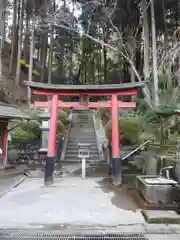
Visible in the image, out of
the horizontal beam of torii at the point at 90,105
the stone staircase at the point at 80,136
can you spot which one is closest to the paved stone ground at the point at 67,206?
the horizontal beam of torii at the point at 90,105

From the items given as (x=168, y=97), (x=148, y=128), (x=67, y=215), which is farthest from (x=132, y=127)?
(x=67, y=215)

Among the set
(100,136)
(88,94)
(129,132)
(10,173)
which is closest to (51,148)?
(88,94)

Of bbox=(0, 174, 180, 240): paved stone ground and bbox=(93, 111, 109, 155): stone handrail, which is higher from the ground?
bbox=(93, 111, 109, 155): stone handrail

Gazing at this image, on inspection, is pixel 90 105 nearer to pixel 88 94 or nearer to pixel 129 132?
pixel 88 94

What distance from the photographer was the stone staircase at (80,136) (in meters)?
12.9

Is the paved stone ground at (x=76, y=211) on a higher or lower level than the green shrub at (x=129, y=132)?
lower

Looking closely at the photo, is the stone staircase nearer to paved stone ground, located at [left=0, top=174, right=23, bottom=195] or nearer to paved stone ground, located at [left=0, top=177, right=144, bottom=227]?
paved stone ground, located at [left=0, top=174, right=23, bottom=195]

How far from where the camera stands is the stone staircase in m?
12.9

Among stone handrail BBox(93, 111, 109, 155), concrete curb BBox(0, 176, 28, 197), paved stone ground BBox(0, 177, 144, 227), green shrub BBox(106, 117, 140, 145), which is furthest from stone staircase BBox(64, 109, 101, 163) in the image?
paved stone ground BBox(0, 177, 144, 227)

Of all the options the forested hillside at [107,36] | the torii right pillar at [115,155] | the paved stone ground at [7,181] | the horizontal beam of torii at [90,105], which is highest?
the forested hillside at [107,36]

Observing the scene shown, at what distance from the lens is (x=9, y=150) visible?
1185cm

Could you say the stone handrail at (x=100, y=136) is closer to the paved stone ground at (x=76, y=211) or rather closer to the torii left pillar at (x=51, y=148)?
the torii left pillar at (x=51, y=148)

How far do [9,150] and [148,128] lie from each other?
6.85m

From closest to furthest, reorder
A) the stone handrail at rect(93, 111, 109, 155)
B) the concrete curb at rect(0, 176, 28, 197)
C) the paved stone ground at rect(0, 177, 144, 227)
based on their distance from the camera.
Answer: the paved stone ground at rect(0, 177, 144, 227) < the concrete curb at rect(0, 176, 28, 197) < the stone handrail at rect(93, 111, 109, 155)
